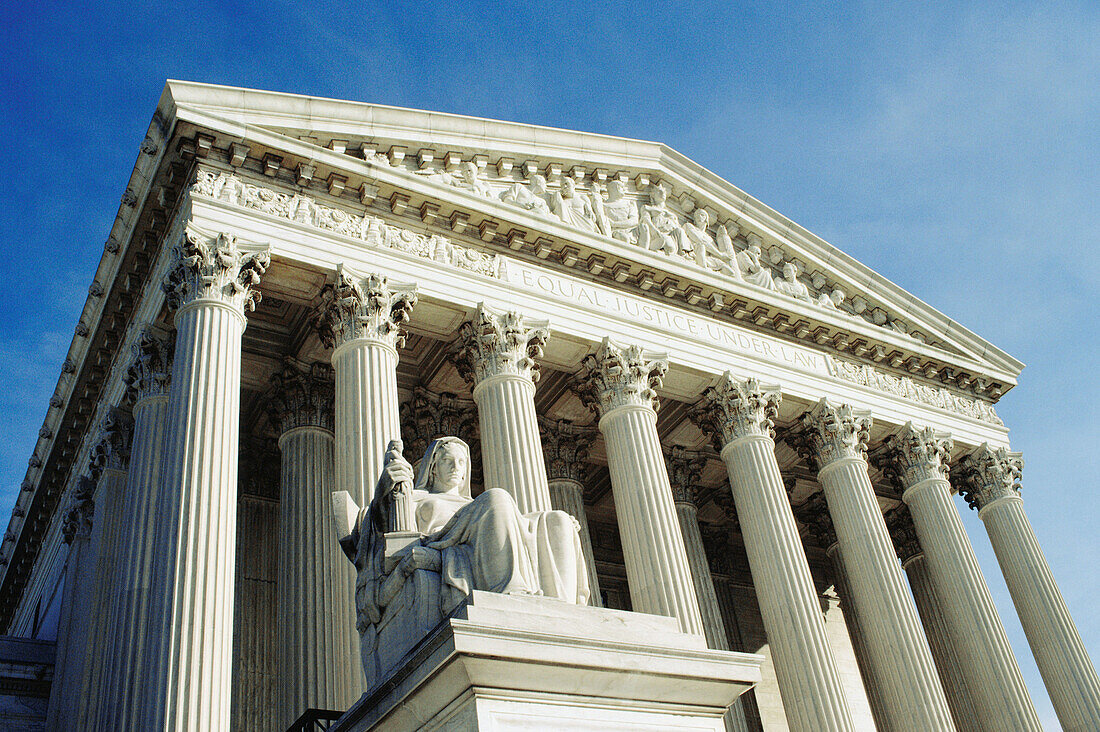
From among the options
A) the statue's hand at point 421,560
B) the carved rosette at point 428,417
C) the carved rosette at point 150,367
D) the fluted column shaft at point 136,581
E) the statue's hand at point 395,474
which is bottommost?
the statue's hand at point 421,560

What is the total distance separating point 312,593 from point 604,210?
1144cm

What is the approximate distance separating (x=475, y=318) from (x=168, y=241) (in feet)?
19.6

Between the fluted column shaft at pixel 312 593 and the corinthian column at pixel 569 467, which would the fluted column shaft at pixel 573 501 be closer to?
the corinthian column at pixel 569 467

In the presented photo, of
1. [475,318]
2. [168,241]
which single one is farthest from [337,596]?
[168,241]

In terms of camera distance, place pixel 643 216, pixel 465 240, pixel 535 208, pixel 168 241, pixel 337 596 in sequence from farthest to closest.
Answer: pixel 643 216
pixel 535 208
pixel 465 240
pixel 168 241
pixel 337 596

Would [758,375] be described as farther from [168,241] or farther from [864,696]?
[168,241]

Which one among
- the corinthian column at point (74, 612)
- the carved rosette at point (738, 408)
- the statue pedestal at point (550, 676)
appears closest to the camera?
the statue pedestal at point (550, 676)

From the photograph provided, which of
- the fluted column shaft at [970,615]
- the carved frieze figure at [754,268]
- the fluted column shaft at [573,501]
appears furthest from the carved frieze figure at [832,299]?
the fluted column shaft at [573,501]

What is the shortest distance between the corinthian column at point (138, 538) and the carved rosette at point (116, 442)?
1.47 m

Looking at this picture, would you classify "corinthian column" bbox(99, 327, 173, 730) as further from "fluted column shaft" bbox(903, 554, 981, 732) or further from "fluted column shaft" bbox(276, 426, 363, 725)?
"fluted column shaft" bbox(903, 554, 981, 732)

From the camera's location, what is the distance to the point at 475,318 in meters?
20.0

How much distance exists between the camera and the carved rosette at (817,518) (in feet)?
98.7

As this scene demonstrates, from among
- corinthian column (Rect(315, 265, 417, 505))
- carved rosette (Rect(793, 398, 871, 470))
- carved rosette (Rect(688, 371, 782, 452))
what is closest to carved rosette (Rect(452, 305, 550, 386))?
corinthian column (Rect(315, 265, 417, 505))

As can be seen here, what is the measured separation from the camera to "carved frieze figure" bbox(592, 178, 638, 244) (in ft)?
78.2
